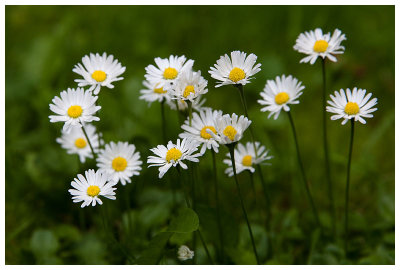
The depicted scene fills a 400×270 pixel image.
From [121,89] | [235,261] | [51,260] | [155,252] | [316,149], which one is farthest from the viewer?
[121,89]

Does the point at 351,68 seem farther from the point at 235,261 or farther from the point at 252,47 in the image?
the point at 235,261

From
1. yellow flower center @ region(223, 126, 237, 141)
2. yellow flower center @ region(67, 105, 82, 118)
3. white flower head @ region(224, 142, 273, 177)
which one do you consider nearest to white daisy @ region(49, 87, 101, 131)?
yellow flower center @ region(67, 105, 82, 118)

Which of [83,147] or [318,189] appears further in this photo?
[318,189]

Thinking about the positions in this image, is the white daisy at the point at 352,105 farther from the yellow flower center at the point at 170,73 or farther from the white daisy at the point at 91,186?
the white daisy at the point at 91,186

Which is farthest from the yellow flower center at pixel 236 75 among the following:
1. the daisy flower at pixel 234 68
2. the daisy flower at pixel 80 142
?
the daisy flower at pixel 80 142

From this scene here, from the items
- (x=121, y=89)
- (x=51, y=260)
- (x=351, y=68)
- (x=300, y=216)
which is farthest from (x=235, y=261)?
(x=351, y=68)

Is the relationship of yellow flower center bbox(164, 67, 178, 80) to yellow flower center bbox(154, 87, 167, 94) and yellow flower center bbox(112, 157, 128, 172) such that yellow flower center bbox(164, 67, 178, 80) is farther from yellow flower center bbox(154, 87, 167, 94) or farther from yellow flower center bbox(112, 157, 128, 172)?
yellow flower center bbox(112, 157, 128, 172)

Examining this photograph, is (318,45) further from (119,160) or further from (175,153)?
(119,160)
